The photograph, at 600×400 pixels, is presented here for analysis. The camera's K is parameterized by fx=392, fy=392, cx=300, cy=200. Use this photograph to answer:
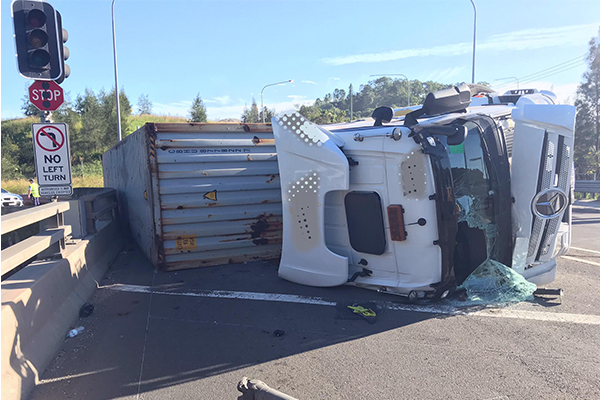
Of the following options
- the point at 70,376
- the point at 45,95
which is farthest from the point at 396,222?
the point at 45,95

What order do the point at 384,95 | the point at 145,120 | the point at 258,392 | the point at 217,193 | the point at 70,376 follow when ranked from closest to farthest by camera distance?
the point at 258,392 < the point at 70,376 < the point at 217,193 < the point at 384,95 < the point at 145,120

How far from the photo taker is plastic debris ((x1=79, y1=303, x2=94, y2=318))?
4215 mm

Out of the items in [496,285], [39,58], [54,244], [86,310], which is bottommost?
[86,310]

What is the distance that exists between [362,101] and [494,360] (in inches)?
Result: 771

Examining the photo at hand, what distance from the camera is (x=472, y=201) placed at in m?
4.36

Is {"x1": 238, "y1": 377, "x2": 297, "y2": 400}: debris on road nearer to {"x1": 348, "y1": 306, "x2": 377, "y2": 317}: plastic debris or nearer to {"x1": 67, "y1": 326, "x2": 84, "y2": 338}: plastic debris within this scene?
{"x1": 348, "y1": 306, "x2": 377, "y2": 317}: plastic debris

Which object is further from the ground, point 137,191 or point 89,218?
point 137,191

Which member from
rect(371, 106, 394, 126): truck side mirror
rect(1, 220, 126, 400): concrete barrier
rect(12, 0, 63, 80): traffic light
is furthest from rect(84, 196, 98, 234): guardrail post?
rect(371, 106, 394, 126): truck side mirror

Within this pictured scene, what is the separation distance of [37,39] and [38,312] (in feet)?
10.6

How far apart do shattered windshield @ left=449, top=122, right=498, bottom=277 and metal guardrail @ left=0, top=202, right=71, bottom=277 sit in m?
4.24

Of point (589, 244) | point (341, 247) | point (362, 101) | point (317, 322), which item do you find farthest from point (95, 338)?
point (362, 101)

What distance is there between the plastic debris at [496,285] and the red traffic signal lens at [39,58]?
18.1 feet

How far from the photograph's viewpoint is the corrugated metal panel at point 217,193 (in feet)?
19.8

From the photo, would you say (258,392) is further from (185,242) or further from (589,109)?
(589,109)
